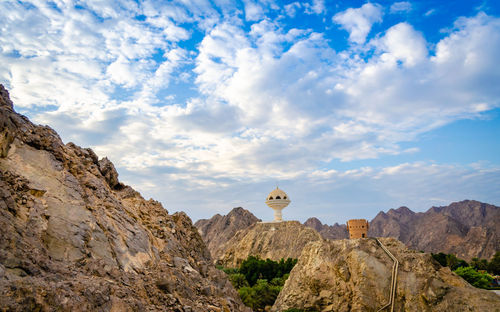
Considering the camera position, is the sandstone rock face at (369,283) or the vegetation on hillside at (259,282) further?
the vegetation on hillside at (259,282)

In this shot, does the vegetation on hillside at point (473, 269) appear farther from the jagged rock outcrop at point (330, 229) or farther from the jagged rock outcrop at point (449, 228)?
the jagged rock outcrop at point (330, 229)

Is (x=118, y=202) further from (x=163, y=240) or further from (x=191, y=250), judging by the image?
(x=191, y=250)

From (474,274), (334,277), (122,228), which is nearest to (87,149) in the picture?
(122,228)

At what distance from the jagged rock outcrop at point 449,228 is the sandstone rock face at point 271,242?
4085 centimetres

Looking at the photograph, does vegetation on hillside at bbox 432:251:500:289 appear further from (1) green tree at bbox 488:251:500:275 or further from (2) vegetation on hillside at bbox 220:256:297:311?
(2) vegetation on hillside at bbox 220:256:297:311

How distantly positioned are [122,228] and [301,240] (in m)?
51.2

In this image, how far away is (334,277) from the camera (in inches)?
725

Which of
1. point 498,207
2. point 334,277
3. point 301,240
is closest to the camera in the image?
point 334,277

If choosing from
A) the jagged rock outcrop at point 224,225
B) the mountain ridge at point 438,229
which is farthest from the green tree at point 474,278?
the jagged rock outcrop at point 224,225

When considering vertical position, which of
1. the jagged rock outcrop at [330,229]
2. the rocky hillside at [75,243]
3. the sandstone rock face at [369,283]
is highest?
the jagged rock outcrop at [330,229]

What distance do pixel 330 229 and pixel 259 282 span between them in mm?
81657

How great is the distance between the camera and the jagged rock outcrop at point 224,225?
83688mm

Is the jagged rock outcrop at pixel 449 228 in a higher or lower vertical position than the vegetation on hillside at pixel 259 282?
higher

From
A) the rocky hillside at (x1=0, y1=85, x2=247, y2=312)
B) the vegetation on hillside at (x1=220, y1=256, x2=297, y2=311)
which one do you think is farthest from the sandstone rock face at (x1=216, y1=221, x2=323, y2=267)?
the rocky hillside at (x1=0, y1=85, x2=247, y2=312)
